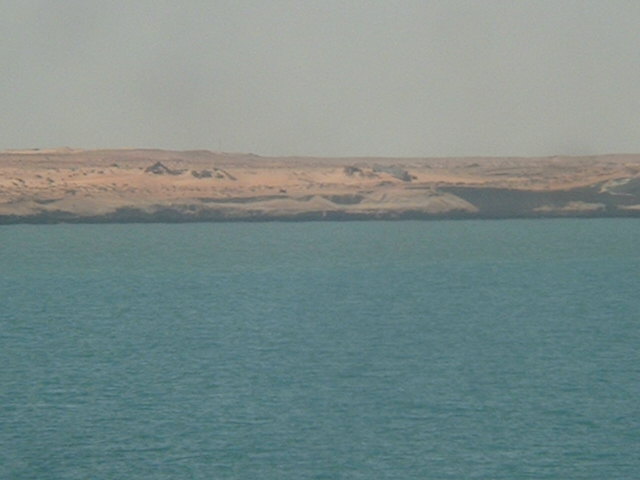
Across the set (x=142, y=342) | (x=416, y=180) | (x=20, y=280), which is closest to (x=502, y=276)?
(x=20, y=280)

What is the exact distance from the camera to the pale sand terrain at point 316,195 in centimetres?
9575

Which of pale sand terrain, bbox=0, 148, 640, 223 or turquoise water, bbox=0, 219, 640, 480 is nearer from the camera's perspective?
turquoise water, bbox=0, 219, 640, 480

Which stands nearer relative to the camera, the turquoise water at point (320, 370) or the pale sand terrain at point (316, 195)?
the turquoise water at point (320, 370)

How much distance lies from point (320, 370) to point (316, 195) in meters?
68.1

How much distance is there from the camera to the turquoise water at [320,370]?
24.5 metres

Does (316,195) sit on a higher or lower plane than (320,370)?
higher

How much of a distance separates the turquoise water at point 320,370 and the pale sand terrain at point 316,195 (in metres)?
32.3

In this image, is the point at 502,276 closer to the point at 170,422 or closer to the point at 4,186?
the point at 170,422

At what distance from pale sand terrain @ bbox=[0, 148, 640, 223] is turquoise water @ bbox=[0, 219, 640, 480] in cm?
3232

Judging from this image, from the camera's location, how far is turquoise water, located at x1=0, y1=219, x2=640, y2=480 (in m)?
24.5

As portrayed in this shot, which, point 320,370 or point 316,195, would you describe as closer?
point 320,370

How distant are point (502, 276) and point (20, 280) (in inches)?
756

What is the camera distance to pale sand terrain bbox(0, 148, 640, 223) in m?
95.8

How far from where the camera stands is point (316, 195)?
100 meters
